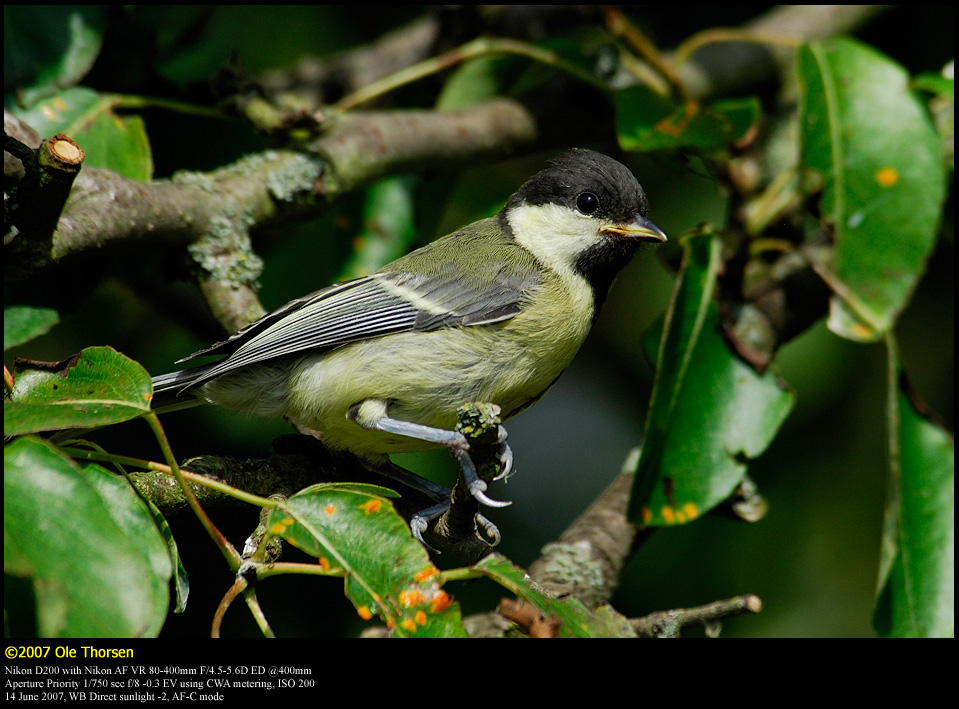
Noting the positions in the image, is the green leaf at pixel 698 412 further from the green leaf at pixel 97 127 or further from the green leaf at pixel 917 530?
the green leaf at pixel 97 127

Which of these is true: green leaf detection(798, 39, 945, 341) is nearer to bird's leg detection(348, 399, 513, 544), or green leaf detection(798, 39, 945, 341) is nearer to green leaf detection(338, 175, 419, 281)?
bird's leg detection(348, 399, 513, 544)

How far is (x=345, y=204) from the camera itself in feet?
10.3

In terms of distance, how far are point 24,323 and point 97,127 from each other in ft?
2.27

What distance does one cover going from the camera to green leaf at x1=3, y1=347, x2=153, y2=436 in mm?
1413

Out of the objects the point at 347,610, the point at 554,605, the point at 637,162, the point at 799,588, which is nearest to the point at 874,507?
the point at 799,588

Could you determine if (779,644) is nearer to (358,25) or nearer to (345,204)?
(345,204)

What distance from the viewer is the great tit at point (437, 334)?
2305 mm

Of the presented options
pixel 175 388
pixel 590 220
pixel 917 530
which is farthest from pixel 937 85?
pixel 175 388

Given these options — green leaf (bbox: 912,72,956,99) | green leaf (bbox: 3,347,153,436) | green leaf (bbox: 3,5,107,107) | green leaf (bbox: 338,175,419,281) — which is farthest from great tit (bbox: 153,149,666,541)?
green leaf (bbox: 3,5,107,107)

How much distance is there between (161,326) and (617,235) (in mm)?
1983

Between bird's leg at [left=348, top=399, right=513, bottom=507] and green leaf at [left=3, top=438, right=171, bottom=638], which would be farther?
bird's leg at [left=348, top=399, right=513, bottom=507]

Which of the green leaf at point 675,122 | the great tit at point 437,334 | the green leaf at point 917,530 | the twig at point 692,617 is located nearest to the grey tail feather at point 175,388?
the great tit at point 437,334

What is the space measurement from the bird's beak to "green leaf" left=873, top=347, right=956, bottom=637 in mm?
829

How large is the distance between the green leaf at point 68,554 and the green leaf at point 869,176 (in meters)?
1.96
